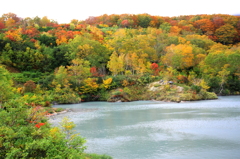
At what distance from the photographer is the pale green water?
15.7 meters

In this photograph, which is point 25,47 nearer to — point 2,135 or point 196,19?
point 2,135

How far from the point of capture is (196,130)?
21.0 metres

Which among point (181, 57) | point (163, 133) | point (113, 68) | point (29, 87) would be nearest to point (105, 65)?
point (113, 68)

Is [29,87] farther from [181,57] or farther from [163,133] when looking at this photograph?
[181,57]

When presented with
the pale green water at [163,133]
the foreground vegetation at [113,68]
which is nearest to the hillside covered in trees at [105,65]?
the foreground vegetation at [113,68]

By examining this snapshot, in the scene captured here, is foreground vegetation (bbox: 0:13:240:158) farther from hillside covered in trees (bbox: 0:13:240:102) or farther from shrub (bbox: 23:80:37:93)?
shrub (bbox: 23:80:37:93)

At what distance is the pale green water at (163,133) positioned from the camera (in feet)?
51.5

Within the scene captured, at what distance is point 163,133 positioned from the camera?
802 inches

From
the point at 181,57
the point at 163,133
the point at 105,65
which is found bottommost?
the point at 163,133

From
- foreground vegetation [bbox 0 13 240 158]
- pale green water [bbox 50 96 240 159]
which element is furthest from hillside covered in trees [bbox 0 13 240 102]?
pale green water [bbox 50 96 240 159]

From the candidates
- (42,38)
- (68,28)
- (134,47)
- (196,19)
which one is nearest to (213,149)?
(134,47)

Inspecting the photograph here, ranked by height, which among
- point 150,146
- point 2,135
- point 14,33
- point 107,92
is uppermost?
point 14,33

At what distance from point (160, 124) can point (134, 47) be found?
32860 mm

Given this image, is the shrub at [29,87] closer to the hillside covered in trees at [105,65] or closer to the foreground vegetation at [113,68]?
the hillside covered in trees at [105,65]
